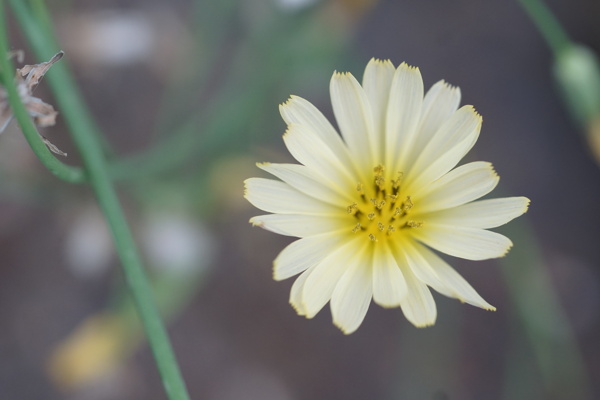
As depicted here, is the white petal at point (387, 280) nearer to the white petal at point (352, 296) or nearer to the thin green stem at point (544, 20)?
the white petal at point (352, 296)

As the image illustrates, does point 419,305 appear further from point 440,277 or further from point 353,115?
point 353,115

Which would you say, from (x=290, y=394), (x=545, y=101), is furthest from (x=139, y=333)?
(x=545, y=101)

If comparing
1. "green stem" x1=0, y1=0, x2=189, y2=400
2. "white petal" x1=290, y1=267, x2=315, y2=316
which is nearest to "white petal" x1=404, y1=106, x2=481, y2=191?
"white petal" x1=290, y1=267, x2=315, y2=316

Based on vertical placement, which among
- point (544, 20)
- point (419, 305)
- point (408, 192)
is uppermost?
point (544, 20)

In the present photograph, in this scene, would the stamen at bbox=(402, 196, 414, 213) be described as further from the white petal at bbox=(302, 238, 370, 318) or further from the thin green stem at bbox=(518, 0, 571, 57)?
the thin green stem at bbox=(518, 0, 571, 57)

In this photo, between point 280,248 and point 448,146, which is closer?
point 448,146

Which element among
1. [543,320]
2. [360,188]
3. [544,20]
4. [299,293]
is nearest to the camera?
[299,293]

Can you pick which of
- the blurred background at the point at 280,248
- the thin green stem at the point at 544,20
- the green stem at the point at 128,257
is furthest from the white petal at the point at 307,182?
the blurred background at the point at 280,248

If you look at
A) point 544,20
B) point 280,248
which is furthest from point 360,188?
point 280,248
